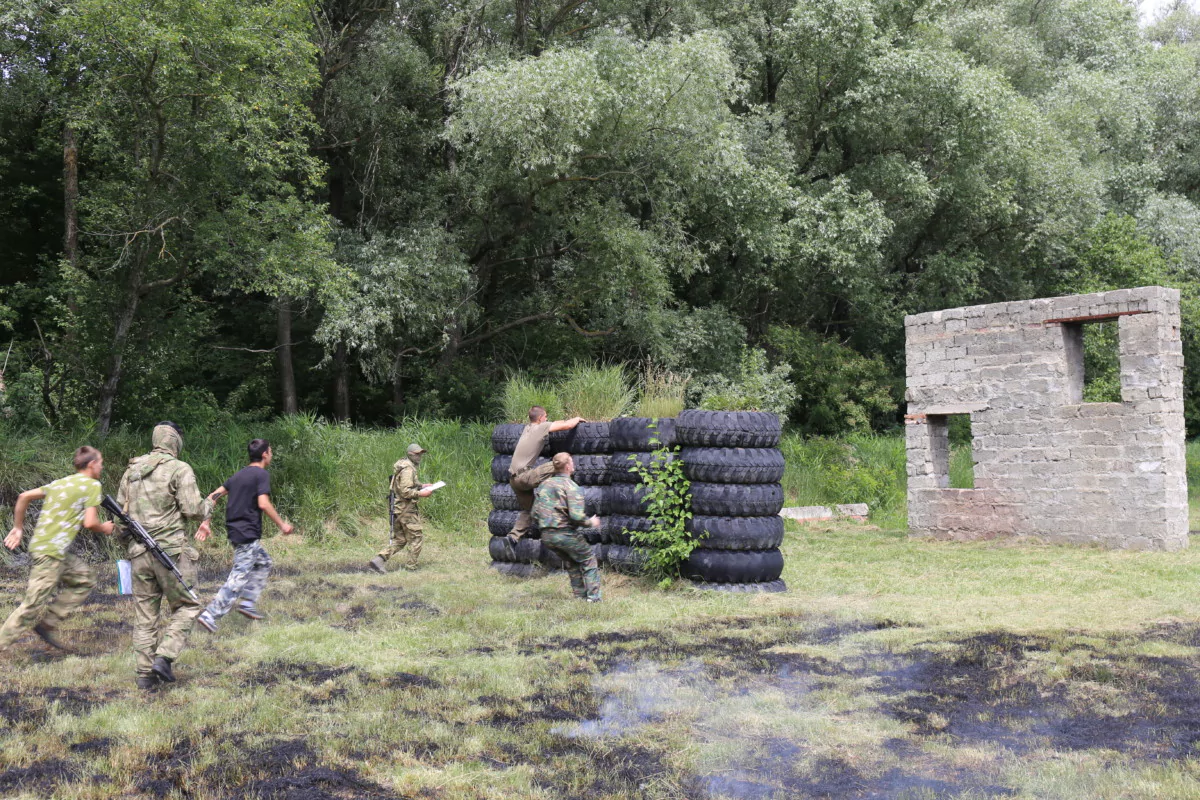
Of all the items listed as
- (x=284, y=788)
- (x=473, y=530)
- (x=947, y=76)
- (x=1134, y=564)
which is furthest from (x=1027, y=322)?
(x=284, y=788)

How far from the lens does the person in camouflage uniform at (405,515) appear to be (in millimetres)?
12195

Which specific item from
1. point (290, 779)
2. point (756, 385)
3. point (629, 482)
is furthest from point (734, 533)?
point (756, 385)

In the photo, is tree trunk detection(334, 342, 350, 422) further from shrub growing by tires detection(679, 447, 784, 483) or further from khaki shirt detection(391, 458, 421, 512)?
shrub growing by tires detection(679, 447, 784, 483)

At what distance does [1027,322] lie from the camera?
14844 mm

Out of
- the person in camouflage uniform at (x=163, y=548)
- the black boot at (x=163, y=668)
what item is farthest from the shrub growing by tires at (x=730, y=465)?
the black boot at (x=163, y=668)

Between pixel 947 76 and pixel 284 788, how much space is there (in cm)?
2185

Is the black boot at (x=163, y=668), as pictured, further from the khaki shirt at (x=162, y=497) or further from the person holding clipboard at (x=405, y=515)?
the person holding clipboard at (x=405, y=515)

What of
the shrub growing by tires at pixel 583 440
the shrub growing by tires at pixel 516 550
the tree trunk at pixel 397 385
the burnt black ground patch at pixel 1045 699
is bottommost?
the burnt black ground patch at pixel 1045 699

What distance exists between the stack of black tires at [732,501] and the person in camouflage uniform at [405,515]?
3515 mm

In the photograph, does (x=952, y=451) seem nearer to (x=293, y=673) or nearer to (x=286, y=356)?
(x=286, y=356)

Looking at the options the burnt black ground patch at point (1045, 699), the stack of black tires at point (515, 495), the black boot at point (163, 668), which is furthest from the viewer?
the stack of black tires at point (515, 495)

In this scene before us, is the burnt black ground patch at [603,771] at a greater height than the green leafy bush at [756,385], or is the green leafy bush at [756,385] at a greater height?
the green leafy bush at [756,385]

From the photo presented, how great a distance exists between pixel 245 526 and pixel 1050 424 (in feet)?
36.4

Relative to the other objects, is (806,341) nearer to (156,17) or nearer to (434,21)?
(434,21)
